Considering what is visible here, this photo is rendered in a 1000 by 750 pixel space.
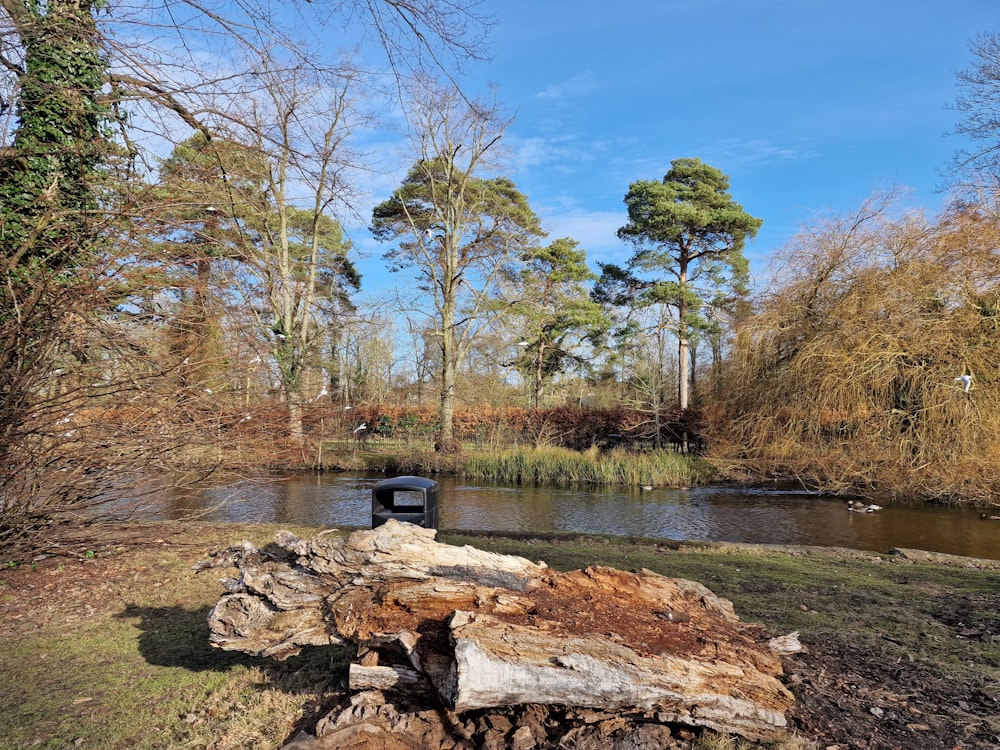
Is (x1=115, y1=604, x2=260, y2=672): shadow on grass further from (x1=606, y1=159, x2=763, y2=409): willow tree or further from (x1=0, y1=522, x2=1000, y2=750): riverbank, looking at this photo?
(x1=606, y1=159, x2=763, y2=409): willow tree

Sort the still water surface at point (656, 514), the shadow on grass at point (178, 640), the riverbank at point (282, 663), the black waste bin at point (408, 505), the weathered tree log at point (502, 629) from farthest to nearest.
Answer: the still water surface at point (656, 514) < the black waste bin at point (408, 505) < the shadow on grass at point (178, 640) < the riverbank at point (282, 663) < the weathered tree log at point (502, 629)

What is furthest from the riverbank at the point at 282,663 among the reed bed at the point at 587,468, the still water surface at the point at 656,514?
the reed bed at the point at 587,468

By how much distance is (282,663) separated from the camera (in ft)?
11.6

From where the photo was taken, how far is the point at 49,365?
14.4 feet

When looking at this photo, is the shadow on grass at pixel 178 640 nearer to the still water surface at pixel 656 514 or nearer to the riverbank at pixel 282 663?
the riverbank at pixel 282 663

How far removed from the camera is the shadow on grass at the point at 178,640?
11.8 ft

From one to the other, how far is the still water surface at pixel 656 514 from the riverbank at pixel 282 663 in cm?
324

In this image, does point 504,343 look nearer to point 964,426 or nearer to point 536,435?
point 536,435

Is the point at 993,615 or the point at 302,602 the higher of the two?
the point at 302,602

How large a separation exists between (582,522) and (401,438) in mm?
12899

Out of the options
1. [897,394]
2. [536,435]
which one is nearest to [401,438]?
[536,435]

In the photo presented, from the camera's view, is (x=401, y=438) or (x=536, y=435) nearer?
(x=536, y=435)

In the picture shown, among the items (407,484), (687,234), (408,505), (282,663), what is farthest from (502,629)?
(687,234)

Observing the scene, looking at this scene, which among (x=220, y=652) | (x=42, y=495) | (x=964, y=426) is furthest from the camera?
(x=964, y=426)
